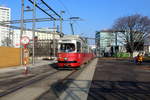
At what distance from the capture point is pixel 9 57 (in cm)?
2811

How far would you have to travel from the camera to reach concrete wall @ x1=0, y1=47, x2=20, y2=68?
26.4 meters

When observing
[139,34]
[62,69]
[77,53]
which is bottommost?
[62,69]

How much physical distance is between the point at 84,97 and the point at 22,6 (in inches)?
975

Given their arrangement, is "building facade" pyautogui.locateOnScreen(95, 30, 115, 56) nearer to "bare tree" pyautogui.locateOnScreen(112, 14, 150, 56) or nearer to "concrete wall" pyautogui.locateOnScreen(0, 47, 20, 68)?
"bare tree" pyautogui.locateOnScreen(112, 14, 150, 56)

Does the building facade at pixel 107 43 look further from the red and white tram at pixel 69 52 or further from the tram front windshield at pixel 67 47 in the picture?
the tram front windshield at pixel 67 47

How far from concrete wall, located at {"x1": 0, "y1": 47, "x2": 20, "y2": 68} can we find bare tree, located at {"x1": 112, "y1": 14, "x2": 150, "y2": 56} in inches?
1488

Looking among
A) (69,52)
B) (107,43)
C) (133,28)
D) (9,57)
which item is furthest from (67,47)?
(107,43)

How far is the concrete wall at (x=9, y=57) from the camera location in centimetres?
2644

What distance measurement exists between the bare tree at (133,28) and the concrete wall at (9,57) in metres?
37.8

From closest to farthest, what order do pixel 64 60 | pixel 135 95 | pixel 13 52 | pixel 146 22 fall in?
pixel 135 95, pixel 64 60, pixel 13 52, pixel 146 22

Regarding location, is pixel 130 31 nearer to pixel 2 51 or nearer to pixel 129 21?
pixel 129 21

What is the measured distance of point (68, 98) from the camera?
8.62 meters

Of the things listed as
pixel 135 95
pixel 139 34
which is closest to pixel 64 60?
pixel 135 95

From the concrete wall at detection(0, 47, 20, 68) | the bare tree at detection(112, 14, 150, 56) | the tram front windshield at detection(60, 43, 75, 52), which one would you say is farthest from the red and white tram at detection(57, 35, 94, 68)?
the bare tree at detection(112, 14, 150, 56)
